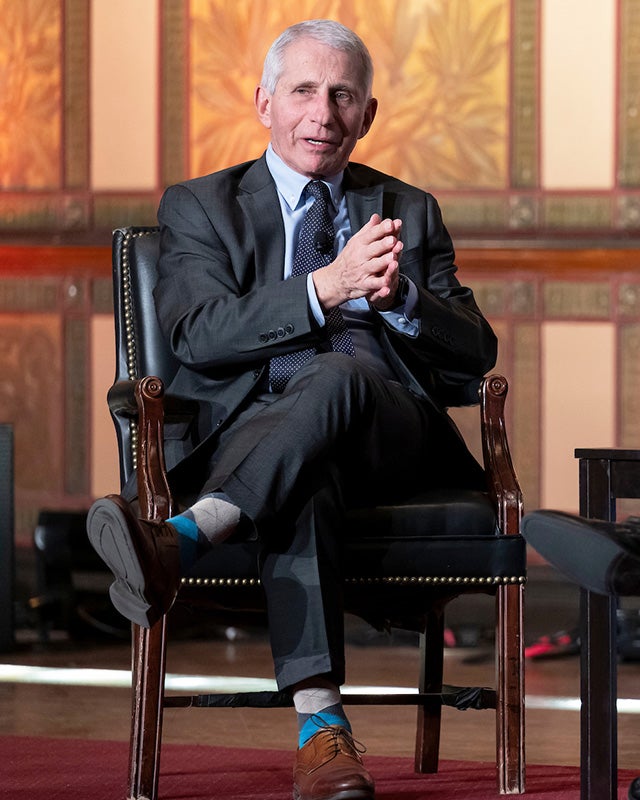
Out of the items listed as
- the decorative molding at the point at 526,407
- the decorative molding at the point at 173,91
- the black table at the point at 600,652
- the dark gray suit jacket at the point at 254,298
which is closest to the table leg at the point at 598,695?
the black table at the point at 600,652

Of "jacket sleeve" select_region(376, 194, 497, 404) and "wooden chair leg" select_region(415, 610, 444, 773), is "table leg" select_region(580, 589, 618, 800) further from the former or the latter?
"jacket sleeve" select_region(376, 194, 497, 404)

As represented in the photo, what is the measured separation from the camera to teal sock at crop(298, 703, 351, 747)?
1854 mm

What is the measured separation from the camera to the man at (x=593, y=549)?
1.53 meters

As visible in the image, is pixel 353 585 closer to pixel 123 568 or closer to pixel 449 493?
pixel 449 493

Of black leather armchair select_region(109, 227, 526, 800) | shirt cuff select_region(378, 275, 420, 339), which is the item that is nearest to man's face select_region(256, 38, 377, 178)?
shirt cuff select_region(378, 275, 420, 339)

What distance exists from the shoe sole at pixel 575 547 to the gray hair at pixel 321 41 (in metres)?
1.00

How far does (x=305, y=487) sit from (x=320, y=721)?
0.31m

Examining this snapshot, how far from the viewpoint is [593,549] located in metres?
1.55

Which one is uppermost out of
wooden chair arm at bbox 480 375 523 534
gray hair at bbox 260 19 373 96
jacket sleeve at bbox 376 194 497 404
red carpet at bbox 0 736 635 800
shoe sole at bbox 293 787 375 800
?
gray hair at bbox 260 19 373 96

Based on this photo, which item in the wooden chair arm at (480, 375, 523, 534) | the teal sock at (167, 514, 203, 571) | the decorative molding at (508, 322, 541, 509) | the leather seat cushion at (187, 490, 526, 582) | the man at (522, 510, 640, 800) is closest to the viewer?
the man at (522, 510, 640, 800)

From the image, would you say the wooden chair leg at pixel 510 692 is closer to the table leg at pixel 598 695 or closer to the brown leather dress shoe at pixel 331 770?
the table leg at pixel 598 695

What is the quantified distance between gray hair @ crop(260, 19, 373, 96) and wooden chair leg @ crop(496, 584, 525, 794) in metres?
0.89

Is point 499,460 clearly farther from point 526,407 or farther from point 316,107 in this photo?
point 526,407

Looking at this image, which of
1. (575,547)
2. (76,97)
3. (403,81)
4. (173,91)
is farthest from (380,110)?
(575,547)
